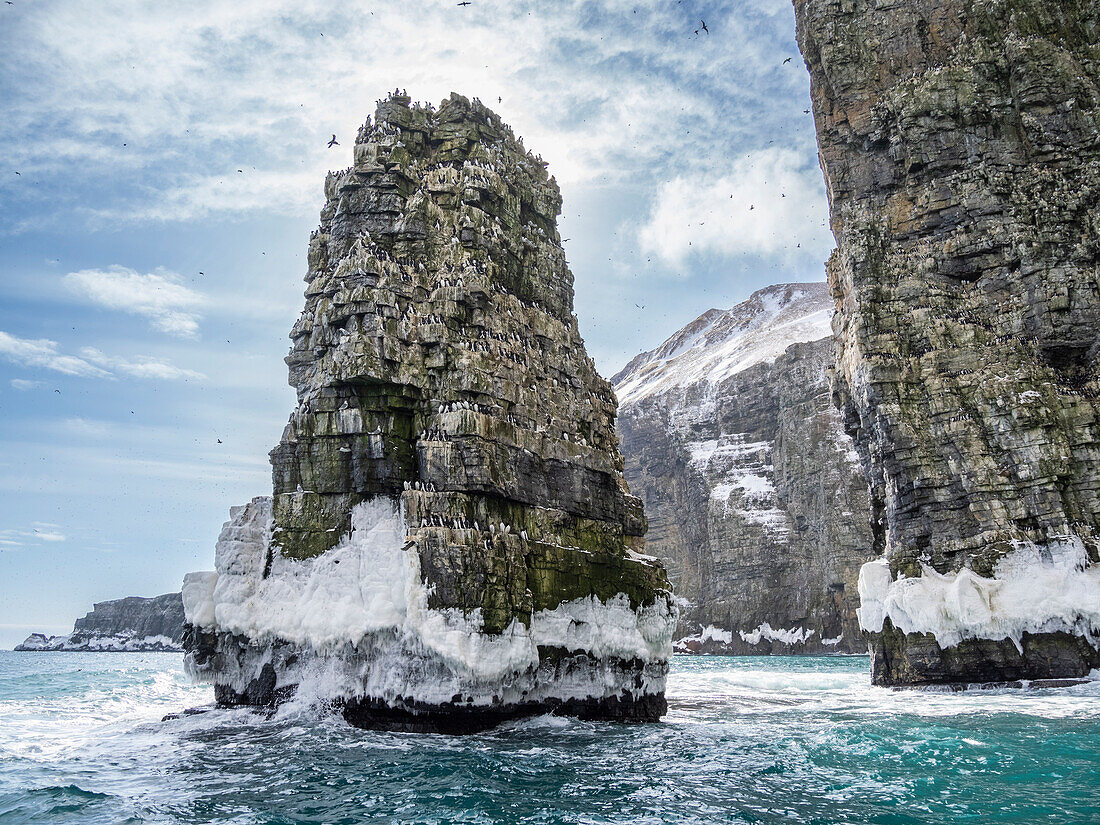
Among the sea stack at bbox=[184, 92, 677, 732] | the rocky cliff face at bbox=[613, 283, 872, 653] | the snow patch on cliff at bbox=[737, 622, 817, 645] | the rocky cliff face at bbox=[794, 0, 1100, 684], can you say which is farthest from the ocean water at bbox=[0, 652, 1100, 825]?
the snow patch on cliff at bbox=[737, 622, 817, 645]

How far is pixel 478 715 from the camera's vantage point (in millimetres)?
25781

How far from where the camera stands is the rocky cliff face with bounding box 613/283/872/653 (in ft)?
341

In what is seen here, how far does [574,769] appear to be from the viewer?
778 inches

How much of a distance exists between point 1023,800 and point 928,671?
2819 cm

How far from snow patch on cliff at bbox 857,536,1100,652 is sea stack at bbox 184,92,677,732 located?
1689cm

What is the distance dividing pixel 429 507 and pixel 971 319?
34997 millimetres

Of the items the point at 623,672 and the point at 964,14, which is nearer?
the point at 623,672

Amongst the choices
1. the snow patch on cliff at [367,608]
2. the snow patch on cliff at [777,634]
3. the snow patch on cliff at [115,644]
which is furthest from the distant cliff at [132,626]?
the snow patch on cliff at [367,608]

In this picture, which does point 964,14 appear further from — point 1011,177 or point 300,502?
point 300,502

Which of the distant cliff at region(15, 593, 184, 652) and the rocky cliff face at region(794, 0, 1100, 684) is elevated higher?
the rocky cliff face at region(794, 0, 1100, 684)

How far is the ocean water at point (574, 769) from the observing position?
51.0 ft

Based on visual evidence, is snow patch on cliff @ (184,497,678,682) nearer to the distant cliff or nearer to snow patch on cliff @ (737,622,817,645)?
snow patch on cliff @ (737,622,817,645)

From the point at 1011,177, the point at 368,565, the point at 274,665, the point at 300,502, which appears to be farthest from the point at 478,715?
the point at 1011,177

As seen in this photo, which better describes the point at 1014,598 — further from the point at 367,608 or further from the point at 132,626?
the point at 132,626
